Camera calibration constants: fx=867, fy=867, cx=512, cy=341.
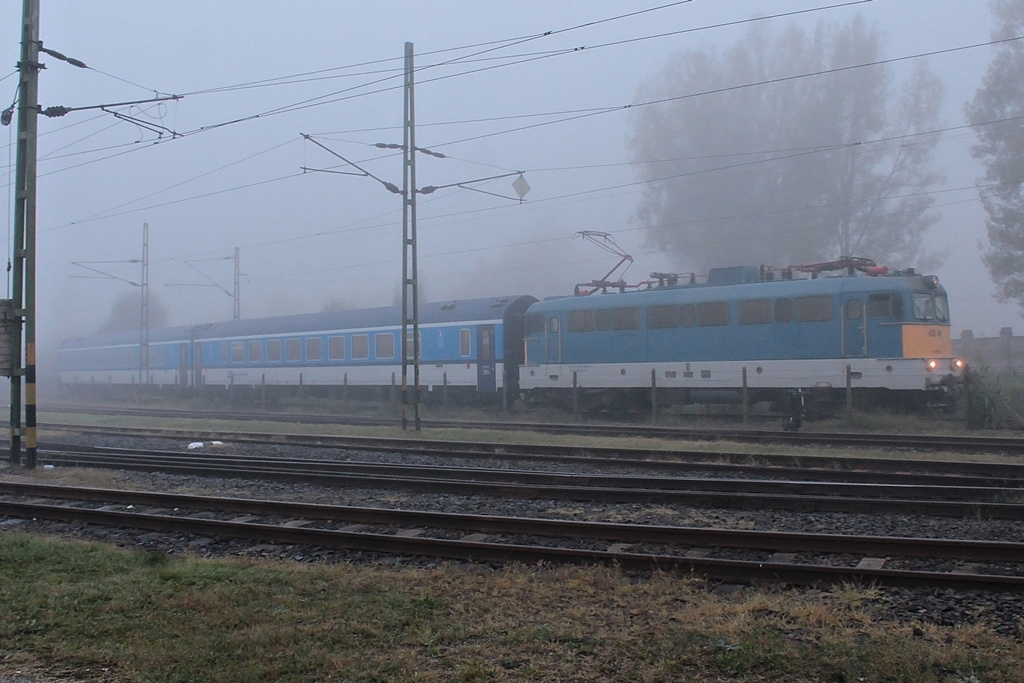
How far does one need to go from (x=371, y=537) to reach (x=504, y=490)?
3091 millimetres

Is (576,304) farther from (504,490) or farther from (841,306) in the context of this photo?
(504,490)

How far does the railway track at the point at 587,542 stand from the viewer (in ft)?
21.0

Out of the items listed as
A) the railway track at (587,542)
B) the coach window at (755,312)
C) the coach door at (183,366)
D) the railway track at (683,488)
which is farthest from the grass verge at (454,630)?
the coach door at (183,366)

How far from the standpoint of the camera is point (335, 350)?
108 feet

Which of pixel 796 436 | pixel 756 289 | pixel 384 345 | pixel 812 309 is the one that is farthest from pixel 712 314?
pixel 384 345

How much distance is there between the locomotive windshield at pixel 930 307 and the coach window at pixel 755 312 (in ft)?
11.0

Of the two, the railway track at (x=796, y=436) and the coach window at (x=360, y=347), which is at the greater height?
the coach window at (x=360, y=347)

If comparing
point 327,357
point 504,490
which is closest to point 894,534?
point 504,490

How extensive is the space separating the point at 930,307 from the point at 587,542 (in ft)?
52.2

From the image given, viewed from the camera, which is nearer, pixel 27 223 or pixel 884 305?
pixel 27 223

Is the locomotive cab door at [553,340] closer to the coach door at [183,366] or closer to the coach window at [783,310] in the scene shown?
the coach window at [783,310]

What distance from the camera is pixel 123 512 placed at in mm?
9609

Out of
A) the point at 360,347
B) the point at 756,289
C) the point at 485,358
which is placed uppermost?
the point at 756,289

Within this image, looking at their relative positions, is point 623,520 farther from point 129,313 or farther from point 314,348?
point 129,313
